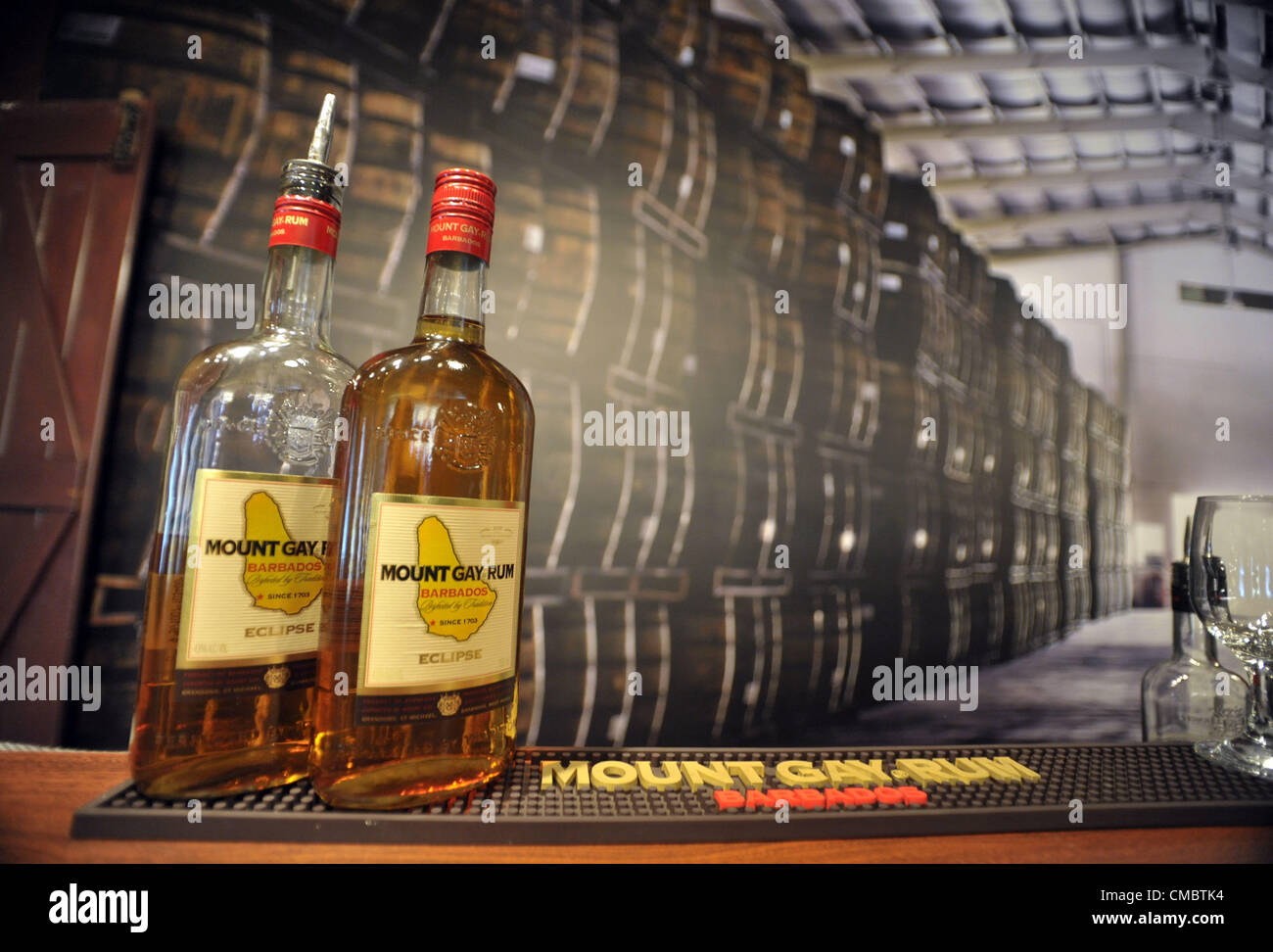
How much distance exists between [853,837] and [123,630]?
1.47 meters

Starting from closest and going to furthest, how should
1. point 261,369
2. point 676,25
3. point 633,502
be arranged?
point 261,369
point 633,502
point 676,25

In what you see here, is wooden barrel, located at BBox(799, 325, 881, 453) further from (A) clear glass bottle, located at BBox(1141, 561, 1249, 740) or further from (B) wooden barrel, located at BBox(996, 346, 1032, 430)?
(A) clear glass bottle, located at BBox(1141, 561, 1249, 740)

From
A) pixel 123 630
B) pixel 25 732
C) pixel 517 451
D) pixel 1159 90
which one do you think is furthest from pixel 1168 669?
pixel 25 732

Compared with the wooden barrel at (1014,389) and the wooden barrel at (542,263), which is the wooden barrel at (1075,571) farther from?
the wooden barrel at (542,263)

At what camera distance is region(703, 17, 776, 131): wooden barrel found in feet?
5.66

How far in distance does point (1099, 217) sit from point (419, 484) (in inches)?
88.1

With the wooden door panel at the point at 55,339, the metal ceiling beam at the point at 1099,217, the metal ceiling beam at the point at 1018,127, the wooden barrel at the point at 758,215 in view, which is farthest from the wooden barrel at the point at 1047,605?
the wooden door panel at the point at 55,339

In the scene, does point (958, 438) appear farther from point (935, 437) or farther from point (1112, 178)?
point (1112, 178)

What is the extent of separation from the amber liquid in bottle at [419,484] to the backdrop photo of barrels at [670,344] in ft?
2.14

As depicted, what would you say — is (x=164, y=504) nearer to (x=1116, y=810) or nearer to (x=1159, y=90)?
(x=1116, y=810)

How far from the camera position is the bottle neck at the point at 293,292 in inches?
31.8

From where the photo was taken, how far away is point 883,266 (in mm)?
1900

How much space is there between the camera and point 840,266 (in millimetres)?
1826

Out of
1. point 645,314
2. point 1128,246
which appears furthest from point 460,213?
point 1128,246
